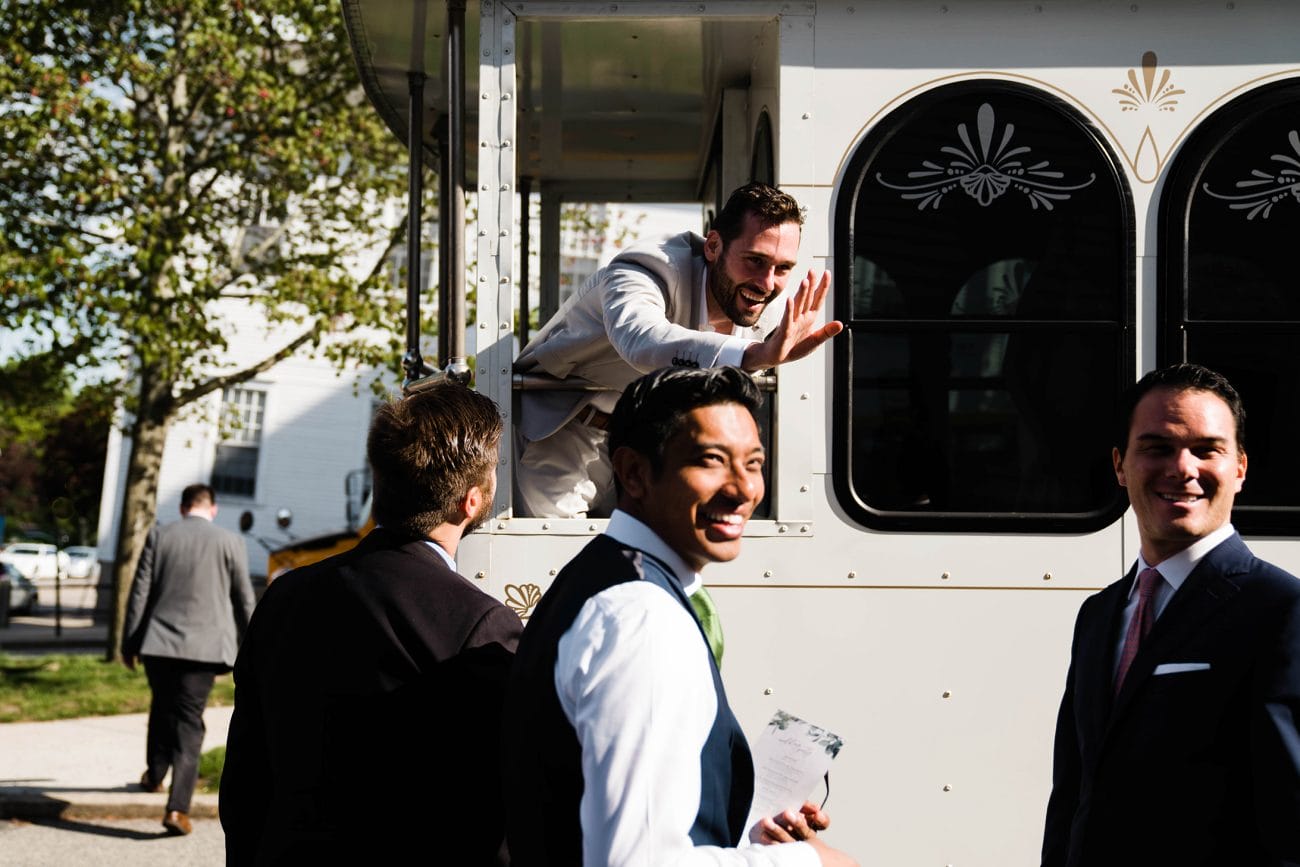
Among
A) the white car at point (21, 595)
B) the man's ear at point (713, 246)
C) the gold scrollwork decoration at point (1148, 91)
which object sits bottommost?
the white car at point (21, 595)

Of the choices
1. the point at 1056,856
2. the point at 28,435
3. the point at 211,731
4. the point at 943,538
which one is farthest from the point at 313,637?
the point at 28,435

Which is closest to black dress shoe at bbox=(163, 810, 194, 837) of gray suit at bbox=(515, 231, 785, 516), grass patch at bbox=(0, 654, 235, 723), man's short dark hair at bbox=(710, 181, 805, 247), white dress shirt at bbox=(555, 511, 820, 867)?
grass patch at bbox=(0, 654, 235, 723)

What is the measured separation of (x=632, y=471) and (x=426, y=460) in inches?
23.8

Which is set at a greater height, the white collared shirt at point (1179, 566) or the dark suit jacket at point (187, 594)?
the white collared shirt at point (1179, 566)

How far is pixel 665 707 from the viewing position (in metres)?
1.88

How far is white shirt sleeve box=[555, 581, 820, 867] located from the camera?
1.85m

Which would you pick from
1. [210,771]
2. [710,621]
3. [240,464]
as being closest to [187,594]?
[210,771]

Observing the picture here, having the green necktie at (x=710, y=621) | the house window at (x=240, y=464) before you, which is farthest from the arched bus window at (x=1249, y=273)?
the house window at (x=240, y=464)

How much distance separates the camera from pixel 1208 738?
2496mm

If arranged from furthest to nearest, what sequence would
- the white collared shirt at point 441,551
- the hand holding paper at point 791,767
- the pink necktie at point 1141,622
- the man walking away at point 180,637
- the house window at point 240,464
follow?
the house window at point 240,464 → the man walking away at point 180,637 → the pink necktie at point 1141,622 → the white collared shirt at point 441,551 → the hand holding paper at point 791,767

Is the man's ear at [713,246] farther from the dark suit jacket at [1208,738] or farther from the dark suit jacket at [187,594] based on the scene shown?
the dark suit jacket at [187,594]

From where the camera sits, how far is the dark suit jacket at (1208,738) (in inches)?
94.0

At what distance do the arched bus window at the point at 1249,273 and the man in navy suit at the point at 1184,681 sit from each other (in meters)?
1.09

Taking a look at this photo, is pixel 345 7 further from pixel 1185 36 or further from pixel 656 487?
pixel 656 487
